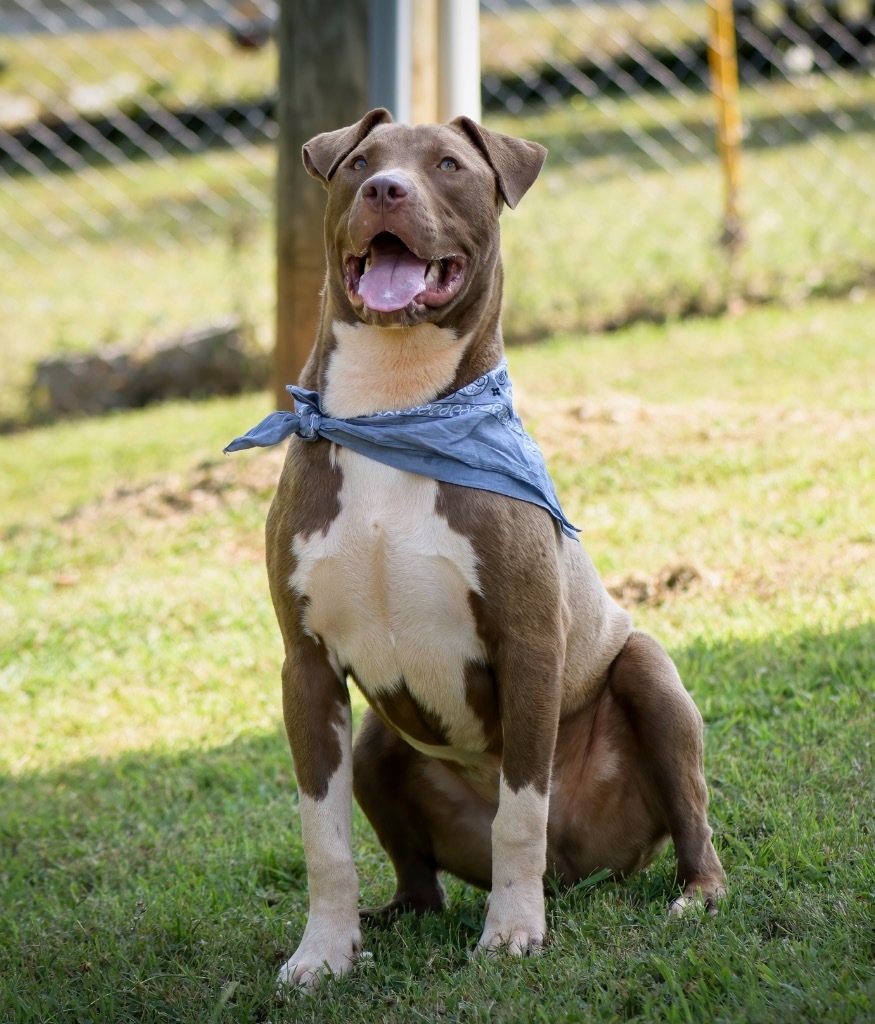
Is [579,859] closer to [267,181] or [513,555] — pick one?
[513,555]

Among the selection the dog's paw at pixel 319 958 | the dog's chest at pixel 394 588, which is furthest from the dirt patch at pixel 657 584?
the dog's paw at pixel 319 958

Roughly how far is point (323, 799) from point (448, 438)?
2.94ft

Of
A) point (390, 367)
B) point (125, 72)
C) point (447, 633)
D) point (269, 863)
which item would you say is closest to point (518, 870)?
point (447, 633)

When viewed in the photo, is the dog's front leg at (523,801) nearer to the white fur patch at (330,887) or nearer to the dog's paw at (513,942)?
the dog's paw at (513,942)

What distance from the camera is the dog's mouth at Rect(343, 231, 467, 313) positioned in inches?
124

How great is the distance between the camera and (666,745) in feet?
11.2

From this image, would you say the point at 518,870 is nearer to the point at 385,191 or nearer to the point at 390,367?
the point at 390,367

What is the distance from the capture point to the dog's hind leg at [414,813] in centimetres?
357

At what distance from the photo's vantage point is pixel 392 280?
3.18m

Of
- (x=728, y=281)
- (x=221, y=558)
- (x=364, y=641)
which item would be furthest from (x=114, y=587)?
(x=728, y=281)

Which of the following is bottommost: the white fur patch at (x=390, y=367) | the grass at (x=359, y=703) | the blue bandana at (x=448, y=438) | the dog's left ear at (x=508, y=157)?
the grass at (x=359, y=703)

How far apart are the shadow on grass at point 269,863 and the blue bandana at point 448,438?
101 centimetres

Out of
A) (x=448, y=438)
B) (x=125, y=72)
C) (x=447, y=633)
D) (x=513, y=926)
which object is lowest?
(x=125, y=72)

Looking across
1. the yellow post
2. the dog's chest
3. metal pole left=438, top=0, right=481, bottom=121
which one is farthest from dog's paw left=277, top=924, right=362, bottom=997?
the yellow post
